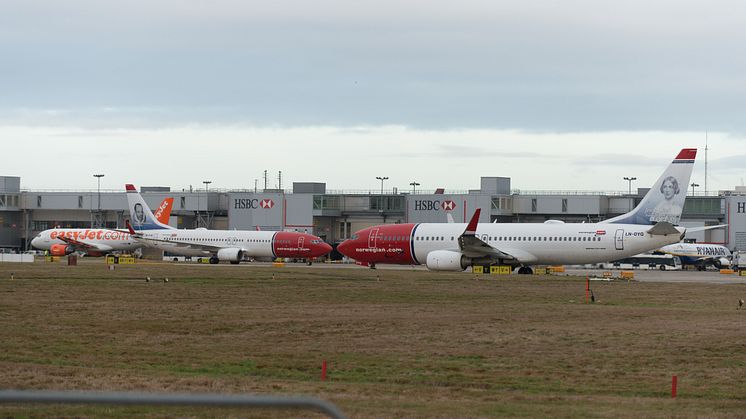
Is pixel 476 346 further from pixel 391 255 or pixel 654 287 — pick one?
pixel 391 255

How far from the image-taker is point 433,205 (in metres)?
118

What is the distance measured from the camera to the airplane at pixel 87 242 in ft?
361

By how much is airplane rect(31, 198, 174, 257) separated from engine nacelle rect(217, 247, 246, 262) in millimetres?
14911

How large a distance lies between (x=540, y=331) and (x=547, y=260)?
4382 centimetres

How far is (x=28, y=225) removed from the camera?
440 feet

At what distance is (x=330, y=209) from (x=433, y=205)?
1288cm

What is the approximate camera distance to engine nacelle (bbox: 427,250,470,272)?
73.8 meters

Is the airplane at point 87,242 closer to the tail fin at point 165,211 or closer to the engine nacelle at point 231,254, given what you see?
the tail fin at point 165,211

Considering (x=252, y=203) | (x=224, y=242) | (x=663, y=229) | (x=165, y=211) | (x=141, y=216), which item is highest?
(x=252, y=203)

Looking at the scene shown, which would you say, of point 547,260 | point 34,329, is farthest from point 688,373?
point 547,260

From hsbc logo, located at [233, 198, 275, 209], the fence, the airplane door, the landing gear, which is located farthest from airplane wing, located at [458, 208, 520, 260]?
the fence

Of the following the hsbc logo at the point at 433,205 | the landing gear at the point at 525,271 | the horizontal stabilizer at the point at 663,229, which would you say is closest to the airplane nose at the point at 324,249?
the hsbc logo at the point at 433,205

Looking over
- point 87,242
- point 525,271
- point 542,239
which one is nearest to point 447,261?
point 525,271

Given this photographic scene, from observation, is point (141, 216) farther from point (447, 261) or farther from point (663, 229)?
point (663, 229)
